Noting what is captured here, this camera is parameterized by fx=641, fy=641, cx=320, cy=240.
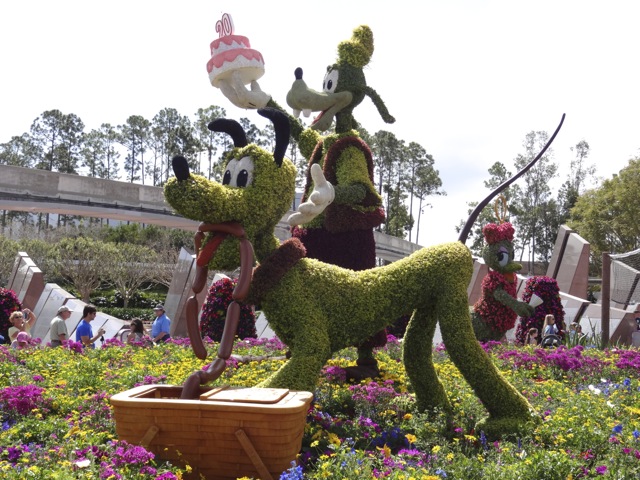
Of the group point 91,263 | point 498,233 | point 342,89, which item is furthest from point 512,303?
point 91,263

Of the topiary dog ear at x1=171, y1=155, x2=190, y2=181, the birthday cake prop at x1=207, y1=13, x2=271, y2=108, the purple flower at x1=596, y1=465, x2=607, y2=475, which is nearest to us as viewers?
the purple flower at x1=596, y1=465, x2=607, y2=475

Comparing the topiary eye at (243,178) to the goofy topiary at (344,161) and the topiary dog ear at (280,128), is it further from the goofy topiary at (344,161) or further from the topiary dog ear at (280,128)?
the goofy topiary at (344,161)

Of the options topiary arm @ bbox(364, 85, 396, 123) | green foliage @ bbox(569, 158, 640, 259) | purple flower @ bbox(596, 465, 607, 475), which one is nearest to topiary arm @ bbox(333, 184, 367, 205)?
topiary arm @ bbox(364, 85, 396, 123)

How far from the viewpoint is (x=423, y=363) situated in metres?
5.09

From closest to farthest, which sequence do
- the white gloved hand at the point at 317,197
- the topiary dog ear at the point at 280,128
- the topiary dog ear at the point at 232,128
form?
the topiary dog ear at the point at 280,128
the white gloved hand at the point at 317,197
the topiary dog ear at the point at 232,128

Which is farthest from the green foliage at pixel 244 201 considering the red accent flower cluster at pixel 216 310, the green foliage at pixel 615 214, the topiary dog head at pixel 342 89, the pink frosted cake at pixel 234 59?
the green foliage at pixel 615 214

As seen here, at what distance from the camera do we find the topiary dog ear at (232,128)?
487 cm

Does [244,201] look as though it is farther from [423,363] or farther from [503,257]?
[503,257]

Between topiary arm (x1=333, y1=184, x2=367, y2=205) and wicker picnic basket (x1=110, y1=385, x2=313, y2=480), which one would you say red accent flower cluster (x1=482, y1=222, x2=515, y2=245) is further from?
wicker picnic basket (x1=110, y1=385, x2=313, y2=480)

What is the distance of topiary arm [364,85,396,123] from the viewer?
22.4ft

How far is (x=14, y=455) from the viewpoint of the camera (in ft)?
12.5

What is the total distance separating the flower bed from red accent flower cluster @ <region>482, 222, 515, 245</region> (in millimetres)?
2099

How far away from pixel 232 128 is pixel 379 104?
2.49 m

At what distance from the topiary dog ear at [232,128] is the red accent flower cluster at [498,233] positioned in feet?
16.7
